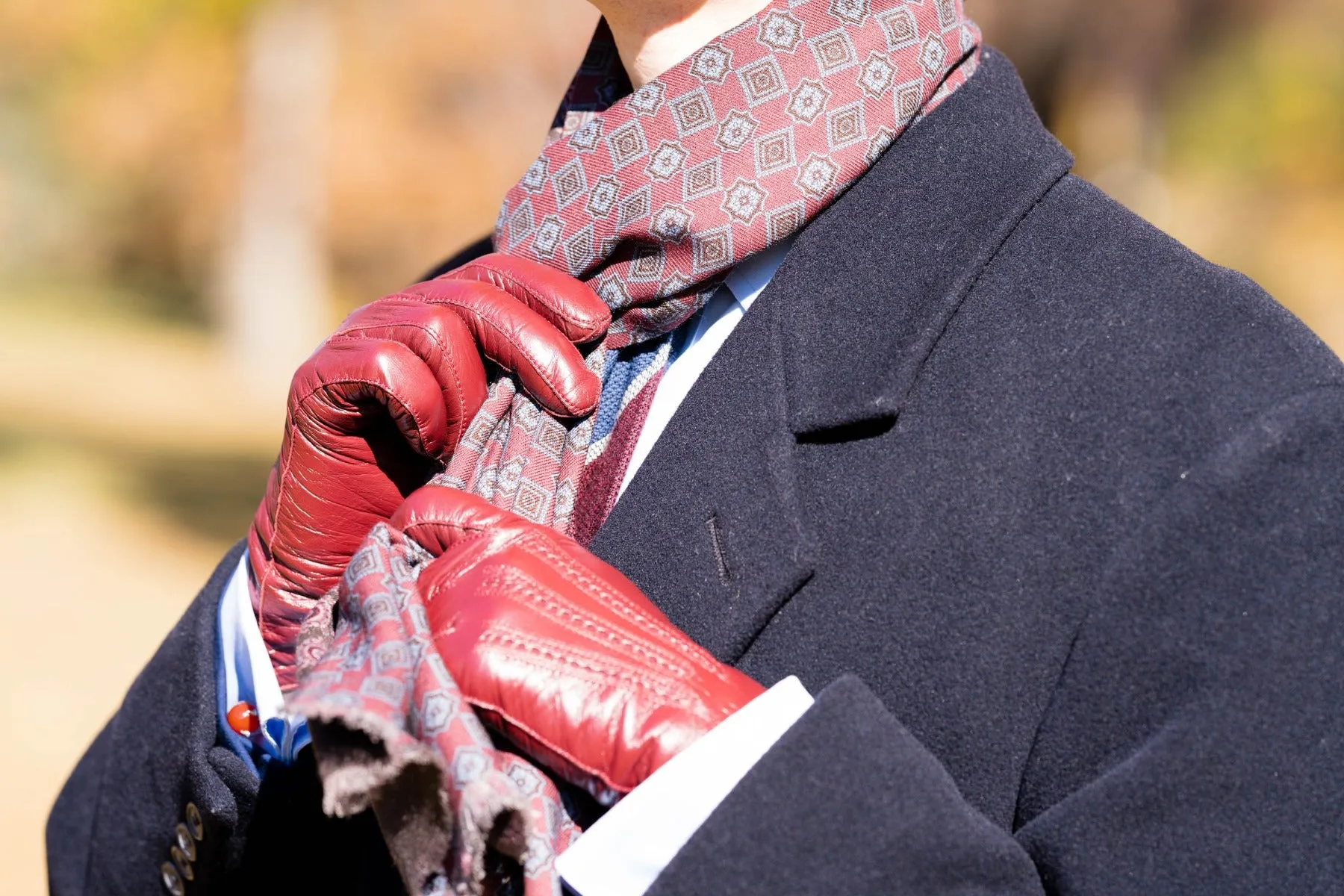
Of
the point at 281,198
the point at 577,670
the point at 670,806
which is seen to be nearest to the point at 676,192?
the point at 577,670

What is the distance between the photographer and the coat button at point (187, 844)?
1751mm

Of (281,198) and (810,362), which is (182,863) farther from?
(281,198)

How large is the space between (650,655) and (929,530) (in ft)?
1.09

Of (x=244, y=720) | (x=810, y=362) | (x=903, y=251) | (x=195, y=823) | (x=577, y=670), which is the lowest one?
(x=195, y=823)

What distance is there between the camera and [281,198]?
1523 cm

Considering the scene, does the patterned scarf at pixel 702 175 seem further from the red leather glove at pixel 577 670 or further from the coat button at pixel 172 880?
the coat button at pixel 172 880

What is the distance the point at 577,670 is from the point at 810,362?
1.56 ft

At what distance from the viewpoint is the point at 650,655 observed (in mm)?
1239

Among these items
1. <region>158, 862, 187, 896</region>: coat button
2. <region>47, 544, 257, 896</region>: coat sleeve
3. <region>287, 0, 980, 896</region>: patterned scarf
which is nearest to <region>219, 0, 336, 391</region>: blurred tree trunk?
<region>47, 544, 257, 896</region>: coat sleeve

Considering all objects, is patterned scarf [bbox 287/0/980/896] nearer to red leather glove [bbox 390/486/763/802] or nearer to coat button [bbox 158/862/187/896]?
red leather glove [bbox 390/486/763/802]

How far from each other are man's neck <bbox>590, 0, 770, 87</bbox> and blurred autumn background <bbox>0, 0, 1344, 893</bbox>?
15.8 ft

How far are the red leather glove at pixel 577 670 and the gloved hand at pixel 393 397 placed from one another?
0.32 meters

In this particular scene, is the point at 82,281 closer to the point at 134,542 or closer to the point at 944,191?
the point at 134,542

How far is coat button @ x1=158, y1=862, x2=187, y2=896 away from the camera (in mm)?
1794
